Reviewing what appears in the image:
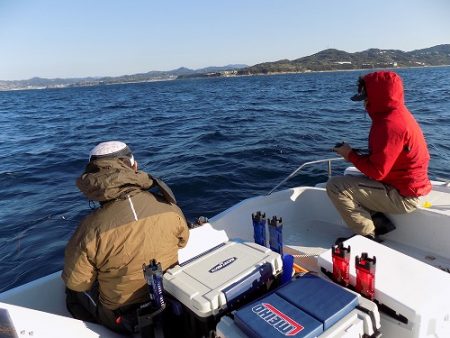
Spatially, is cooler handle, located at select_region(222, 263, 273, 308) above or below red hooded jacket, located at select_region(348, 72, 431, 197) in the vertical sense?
below

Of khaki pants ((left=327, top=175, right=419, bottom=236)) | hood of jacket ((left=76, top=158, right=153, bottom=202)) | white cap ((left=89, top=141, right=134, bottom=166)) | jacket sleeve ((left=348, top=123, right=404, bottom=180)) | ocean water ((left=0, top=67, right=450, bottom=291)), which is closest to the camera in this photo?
hood of jacket ((left=76, top=158, right=153, bottom=202))

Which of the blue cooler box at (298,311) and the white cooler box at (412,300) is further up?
the blue cooler box at (298,311)

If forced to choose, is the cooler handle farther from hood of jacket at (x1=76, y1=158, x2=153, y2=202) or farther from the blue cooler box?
hood of jacket at (x1=76, y1=158, x2=153, y2=202)

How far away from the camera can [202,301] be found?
1.93m

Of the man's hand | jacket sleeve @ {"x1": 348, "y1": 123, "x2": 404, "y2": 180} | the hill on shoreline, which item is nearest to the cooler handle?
jacket sleeve @ {"x1": 348, "y1": 123, "x2": 404, "y2": 180}

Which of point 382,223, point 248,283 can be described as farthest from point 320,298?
point 382,223

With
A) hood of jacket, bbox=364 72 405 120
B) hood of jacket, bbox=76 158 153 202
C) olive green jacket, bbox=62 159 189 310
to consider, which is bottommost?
olive green jacket, bbox=62 159 189 310

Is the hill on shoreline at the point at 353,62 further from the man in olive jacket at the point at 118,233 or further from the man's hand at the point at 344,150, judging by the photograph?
the man in olive jacket at the point at 118,233

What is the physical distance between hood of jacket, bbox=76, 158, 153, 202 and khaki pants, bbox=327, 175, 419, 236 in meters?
2.35

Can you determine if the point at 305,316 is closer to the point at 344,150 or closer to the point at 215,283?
the point at 215,283

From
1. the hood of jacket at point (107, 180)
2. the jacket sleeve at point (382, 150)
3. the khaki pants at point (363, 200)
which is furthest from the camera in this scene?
the khaki pants at point (363, 200)

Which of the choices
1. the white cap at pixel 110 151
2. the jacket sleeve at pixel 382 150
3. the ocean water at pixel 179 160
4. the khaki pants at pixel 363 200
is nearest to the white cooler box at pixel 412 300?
the jacket sleeve at pixel 382 150

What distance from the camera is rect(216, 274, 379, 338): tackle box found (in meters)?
1.67

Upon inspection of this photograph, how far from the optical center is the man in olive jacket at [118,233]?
2.14m
